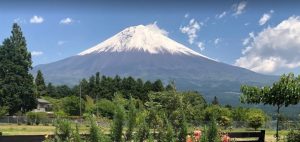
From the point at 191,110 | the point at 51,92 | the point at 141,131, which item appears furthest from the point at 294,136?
the point at 51,92

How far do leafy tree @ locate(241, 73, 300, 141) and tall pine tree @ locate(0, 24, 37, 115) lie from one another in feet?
183

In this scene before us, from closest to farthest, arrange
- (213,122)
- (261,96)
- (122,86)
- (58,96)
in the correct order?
(213,122) → (261,96) → (122,86) → (58,96)

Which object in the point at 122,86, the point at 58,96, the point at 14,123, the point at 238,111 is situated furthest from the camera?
the point at 58,96

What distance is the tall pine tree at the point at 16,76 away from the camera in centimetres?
7588

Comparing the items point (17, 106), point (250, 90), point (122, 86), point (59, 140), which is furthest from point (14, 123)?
point (59, 140)

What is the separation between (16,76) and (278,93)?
62.9 m

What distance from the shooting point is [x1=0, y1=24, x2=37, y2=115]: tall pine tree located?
249 feet

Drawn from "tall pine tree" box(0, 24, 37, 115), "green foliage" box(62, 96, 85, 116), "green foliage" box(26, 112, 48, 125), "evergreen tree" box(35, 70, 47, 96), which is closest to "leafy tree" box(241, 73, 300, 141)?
"green foliage" box(26, 112, 48, 125)

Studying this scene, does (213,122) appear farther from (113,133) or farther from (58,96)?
(58,96)

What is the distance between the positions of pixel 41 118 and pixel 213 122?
64033mm

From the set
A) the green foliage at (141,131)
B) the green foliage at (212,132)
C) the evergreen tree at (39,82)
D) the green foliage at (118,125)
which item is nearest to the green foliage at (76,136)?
the green foliage at (118,125)

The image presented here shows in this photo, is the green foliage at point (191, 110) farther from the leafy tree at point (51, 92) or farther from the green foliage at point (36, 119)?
the leafy tree at point (51, 92)

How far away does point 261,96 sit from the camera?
22172 millimetres

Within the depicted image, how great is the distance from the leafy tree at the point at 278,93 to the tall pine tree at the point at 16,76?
183 ft
